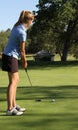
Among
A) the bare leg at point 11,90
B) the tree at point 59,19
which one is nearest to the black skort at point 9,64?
the bare leg at point 11,90

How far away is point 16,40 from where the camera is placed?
9891 mm

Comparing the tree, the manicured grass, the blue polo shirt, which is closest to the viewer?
the manicured grass

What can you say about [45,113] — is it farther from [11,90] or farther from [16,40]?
[16,40]

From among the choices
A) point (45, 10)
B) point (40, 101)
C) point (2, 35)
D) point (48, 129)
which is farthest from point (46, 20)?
point (2, 35)

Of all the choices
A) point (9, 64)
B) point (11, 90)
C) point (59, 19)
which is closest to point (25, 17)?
point (9, 64)

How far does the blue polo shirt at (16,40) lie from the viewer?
9.80 m

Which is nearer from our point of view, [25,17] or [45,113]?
[25,17]

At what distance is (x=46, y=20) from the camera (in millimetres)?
57594

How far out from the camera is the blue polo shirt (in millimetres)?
9797

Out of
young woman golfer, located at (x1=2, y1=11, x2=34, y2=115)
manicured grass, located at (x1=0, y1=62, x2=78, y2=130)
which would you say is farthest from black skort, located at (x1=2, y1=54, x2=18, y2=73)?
manicured grass, located at (x1=0, y1=62, x2=78, y2=130)

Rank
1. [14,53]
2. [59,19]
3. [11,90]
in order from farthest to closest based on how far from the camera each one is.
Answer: [59,19] < [14,53] < [11,90]

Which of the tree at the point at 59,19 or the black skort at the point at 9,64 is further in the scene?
the tree at the point at 59,19

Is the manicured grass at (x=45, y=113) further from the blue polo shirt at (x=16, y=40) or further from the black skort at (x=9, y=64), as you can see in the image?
the blue polo shirt at (x=16, y=40)

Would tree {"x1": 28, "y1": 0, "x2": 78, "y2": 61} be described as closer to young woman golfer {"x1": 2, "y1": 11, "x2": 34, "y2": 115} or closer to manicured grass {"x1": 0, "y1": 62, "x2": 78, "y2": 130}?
manicured grass {"x1": 0, "y1": 62, "x2": 78, "y2": 130}
